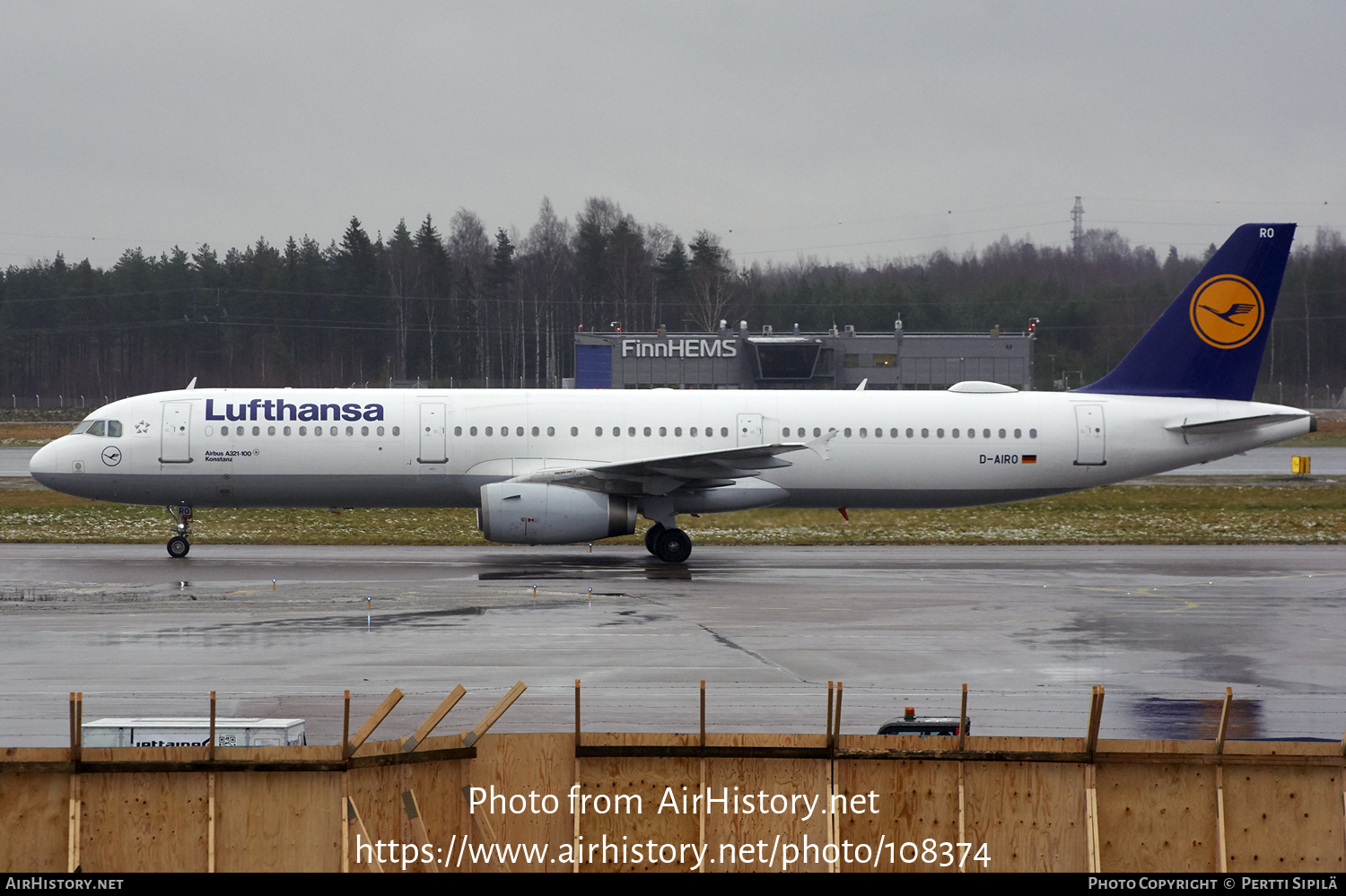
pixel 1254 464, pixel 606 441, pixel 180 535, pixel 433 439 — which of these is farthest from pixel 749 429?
pixel 1254 464

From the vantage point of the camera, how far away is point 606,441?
25875mm

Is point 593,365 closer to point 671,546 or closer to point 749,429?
point 749,429

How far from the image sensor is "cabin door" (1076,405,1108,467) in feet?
87.6

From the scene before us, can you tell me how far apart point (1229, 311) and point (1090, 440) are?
4.31 metres

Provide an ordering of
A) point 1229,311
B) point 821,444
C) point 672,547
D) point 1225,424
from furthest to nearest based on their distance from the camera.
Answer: point 1229,311
point 1225,424
point 821,444
point 672,547

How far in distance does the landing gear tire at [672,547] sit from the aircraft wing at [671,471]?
877mm

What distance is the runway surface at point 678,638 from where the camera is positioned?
40.6ft

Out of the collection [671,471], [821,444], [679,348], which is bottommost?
[671,471]

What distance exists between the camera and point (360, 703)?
40.7 feet

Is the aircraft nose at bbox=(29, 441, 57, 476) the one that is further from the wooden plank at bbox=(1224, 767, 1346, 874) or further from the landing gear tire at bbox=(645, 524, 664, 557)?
the wooden plank at bbox=(1224, 767, 1346, 874)

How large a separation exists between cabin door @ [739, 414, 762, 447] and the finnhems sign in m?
45.9

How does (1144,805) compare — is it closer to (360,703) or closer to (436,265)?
(360,703)

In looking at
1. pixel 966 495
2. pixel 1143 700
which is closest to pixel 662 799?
pixel 1143 700

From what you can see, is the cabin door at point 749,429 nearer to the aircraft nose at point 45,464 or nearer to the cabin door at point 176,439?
the cabin door at point 176,439
